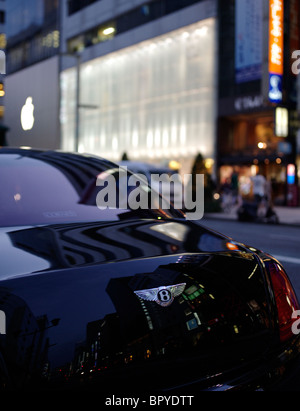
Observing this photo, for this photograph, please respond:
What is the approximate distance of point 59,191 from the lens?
2533 millimetres

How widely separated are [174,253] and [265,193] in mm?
15438

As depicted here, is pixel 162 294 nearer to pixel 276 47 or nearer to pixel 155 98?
pixel 276 47

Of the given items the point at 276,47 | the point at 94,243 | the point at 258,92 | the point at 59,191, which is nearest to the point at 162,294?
the point at 94,243

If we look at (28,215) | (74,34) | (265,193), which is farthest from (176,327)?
(74,34)

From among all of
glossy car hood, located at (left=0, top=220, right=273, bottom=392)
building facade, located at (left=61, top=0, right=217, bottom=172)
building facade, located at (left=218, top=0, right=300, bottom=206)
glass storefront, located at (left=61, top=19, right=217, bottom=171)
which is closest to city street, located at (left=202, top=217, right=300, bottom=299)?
glossy car hood, located at (left=0, top=220, right=273, bottom=392)

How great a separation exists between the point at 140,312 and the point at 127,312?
4cm

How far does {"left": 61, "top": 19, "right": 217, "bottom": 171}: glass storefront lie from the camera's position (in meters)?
32.5

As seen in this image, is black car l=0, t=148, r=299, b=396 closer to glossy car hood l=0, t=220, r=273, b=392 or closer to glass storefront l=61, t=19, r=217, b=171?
glossy car hood l=0, t=220, r=273, b=392

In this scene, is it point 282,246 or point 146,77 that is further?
point 146,77

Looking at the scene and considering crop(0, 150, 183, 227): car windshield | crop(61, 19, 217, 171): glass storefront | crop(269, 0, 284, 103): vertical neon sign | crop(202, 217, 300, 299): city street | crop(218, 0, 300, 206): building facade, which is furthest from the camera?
crop(61, 19, 217, 171): glass storefront

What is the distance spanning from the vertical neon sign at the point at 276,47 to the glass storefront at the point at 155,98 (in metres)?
7.79

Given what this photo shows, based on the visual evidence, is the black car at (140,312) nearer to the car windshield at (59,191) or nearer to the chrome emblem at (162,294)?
the chrome emblem at (162,294)

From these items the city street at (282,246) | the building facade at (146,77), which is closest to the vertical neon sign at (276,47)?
Answer: the building facade at (146,77)

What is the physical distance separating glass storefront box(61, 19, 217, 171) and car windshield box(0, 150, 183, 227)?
27.7 meters
